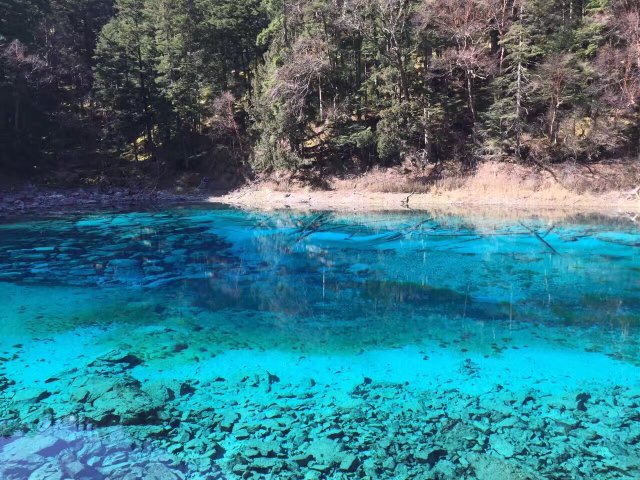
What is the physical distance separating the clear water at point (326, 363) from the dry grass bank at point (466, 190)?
9364 millimetres

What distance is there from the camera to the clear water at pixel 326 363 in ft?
16.9

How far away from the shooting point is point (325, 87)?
30.5 metres

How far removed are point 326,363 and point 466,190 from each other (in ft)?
71.7

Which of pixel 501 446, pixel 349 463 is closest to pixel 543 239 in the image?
pixel 501 446

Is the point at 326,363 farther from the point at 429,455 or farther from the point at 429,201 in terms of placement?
the point at 429,201

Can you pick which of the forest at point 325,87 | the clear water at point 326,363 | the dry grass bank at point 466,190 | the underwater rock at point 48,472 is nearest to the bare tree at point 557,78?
the forest at point 325,87

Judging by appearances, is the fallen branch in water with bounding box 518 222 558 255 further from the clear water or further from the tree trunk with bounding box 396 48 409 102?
the tree trunk with bounding box 396 48 409 102

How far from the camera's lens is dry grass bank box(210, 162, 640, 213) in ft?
77.4

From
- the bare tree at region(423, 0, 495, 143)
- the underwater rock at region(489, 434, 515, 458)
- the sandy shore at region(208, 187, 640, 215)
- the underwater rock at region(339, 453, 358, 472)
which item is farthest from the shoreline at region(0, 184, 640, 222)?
the underwater rock at region(339, 453, 358, 472)

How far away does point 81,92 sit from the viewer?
35719 mm

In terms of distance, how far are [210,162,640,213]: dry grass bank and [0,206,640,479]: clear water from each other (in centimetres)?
936

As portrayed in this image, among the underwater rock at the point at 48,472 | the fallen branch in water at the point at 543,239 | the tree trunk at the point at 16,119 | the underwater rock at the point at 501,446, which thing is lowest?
the underwater rock at the point at 501,446

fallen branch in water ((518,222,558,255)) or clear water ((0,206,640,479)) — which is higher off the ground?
fallen branch in water ((518,222,558,255))

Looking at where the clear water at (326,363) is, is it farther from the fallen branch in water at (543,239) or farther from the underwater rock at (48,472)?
the fallen branch in water at (543,239)
